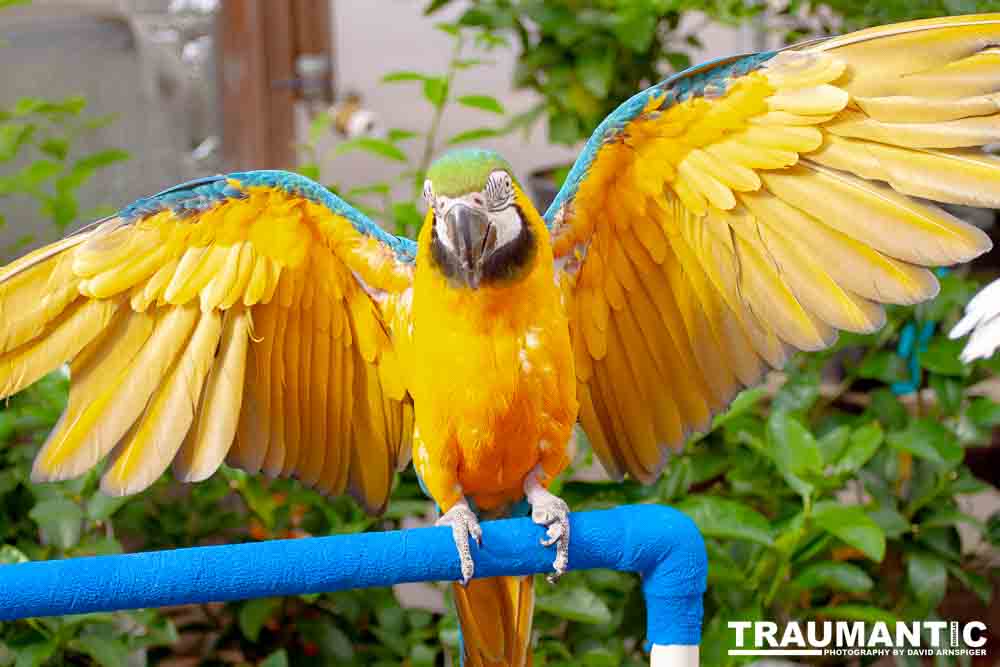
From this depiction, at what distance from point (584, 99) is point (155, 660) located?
0.95 meters

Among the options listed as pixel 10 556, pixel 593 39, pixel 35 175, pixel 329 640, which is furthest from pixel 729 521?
pixel 35 175

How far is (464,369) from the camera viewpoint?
2.54 feet

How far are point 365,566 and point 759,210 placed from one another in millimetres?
357

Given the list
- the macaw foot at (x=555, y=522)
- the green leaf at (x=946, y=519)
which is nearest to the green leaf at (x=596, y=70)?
the green leaf at (x=946, y=519)

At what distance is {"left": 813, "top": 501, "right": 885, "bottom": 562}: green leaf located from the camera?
3.50ft

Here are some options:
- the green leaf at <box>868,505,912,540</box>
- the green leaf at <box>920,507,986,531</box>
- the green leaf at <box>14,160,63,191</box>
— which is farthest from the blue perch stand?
the green leaf at <box>14,160,63,191</box>

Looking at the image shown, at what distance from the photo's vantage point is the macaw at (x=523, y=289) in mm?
733

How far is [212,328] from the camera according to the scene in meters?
0.82

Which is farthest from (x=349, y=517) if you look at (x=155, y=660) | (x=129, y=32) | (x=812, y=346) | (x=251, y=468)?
(x=129, y=32)

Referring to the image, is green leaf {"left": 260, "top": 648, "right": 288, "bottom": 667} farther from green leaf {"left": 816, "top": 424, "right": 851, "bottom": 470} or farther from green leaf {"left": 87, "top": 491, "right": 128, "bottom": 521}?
green leaf {"left": 816, "top": 424, "right": 851, "bottom": 470}

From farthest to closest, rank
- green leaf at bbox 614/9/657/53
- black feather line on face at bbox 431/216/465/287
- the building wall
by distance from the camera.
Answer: the building wall
green leaf at bbox 614/9/657/53
black feather line on face at bbox 431/216/465/287

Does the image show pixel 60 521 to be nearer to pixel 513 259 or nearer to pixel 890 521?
pixel 513 259

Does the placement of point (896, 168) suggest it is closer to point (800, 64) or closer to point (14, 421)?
point (800, 64)

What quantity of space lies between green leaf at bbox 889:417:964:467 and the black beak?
700 mm
